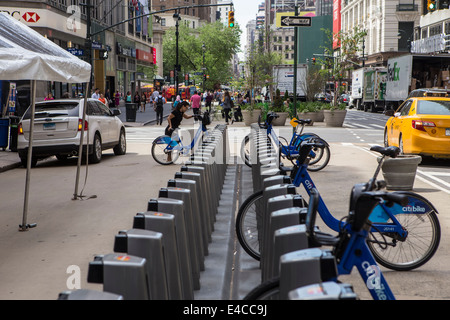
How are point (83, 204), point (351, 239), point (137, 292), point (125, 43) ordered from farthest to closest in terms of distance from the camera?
point (125, 43)
point (83, 204)
point (351, 239)
point (137, 292)

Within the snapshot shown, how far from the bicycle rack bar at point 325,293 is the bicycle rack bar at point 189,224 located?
8.82 ft

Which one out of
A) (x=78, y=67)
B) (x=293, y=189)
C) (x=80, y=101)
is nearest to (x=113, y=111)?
(x=80, y=101)

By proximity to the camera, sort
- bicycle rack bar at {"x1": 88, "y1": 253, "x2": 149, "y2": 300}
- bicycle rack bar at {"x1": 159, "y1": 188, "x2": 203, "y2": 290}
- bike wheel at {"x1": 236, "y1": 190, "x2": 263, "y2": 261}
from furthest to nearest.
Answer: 1. bike wheel at {"x1": 236, "y1": 190, "x2": 263, "y2": 261}
2. bicycle rack bar at {"x1": 159, "y1": 188, "x2": 203, "y2": 290}
3. bicycle rack bar at {"x1": 88, "y1": 253, "x2": 149, "y2": 300}

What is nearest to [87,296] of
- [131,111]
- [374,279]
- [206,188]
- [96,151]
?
[374,279]

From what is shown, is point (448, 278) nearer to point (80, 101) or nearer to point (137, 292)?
point (137, 292)

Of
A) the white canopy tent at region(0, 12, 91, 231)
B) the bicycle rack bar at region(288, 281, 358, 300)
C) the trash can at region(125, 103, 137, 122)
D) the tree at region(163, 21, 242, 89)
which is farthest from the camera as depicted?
the tree at region(163, 21, 242, 89)

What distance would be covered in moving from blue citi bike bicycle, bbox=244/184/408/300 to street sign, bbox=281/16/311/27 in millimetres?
14262

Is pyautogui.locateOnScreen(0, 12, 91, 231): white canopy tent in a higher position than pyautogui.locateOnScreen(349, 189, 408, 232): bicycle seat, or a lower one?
higher

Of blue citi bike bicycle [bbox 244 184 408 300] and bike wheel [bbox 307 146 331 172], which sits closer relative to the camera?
blue citi bike bicycle [bbox 244 184 408 300]

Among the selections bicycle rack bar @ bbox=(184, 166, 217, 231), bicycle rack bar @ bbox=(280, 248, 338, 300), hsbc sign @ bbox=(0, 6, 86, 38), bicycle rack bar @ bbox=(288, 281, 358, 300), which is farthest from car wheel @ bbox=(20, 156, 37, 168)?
hsbc sign @ bbox=(0, 6, 86, 38)

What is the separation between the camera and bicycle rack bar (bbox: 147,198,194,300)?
510 cm

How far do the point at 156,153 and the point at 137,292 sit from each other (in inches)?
487

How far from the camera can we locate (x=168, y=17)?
159 meters

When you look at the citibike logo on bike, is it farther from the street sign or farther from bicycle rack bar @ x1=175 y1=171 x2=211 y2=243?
the street sign
